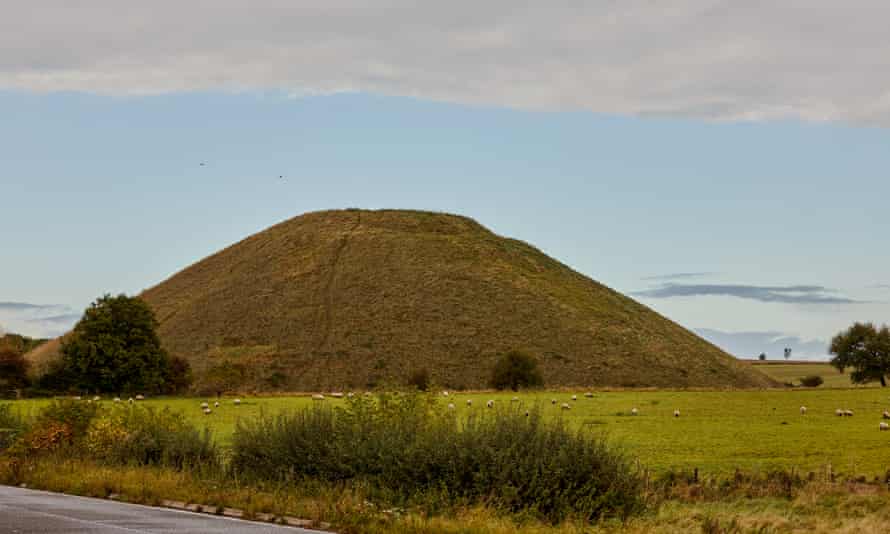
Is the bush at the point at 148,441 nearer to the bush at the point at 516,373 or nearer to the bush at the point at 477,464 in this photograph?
the bush at the point at 477,464

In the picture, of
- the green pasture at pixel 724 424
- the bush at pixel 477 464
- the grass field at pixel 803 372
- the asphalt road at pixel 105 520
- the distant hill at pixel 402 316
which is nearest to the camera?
the asphalt road at pixel 105 520

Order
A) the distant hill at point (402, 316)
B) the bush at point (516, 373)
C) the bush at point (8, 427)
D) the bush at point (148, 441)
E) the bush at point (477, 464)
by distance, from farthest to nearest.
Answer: the distant hill at point (402, 316) → the bush at point (516, 373) → the bush at point (8, 427) → the bush at point (148, 441) → the bush at point (477, 464)

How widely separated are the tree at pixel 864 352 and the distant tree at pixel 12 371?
84.5m

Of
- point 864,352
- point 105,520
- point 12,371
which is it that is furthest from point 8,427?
point 864,352

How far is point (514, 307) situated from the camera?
13450 cm

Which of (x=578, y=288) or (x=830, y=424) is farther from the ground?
(x=578, y=288)

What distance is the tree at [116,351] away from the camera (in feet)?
293

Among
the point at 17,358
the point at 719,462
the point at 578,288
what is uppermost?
the point at 578,288

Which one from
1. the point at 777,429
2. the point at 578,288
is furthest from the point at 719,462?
the point at 578,288

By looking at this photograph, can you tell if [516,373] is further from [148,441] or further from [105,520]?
[105,520]

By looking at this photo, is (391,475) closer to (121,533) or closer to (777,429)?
(121,533)

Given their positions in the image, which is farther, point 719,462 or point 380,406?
point 719,462

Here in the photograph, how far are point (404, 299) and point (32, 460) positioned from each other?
102 metres

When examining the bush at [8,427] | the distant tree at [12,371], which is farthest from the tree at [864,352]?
the bush at [8,427]
